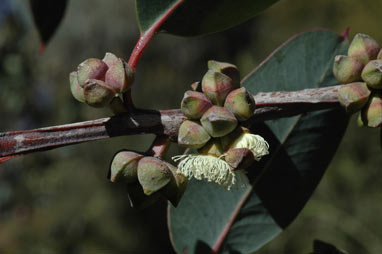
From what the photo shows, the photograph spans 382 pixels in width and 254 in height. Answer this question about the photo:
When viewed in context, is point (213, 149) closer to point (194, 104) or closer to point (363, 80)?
point (194, 104)

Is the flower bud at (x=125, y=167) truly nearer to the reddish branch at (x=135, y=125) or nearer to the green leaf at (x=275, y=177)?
the reddish branch at (x=135, y=125)

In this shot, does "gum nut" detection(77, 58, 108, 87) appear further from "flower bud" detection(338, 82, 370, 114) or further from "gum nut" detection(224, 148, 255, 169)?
"flower bud" detection(338, 82, 370, 114)

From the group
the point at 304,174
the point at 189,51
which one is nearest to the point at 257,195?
the point at 304,174

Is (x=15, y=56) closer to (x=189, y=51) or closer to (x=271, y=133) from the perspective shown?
(x=271, y=133)

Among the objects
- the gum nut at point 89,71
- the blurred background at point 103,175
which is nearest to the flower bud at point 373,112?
the gum nut at point 89,71

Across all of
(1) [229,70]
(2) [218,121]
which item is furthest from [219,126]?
(1) [229,70]

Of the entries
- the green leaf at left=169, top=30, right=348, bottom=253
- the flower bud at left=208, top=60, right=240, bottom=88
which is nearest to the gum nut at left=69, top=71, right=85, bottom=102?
the flower bud at left=208, top=60, right=240, bottom=88

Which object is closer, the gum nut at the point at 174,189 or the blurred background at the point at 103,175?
the gum nut at the point at 174,189
